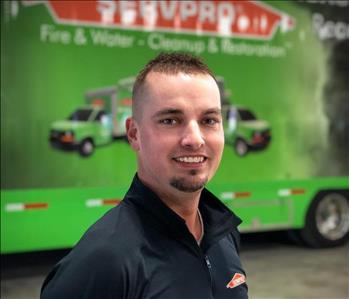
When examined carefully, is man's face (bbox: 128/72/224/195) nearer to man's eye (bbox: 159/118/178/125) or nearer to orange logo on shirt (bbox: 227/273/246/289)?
man's eye (bbox: 159/118/178/125)

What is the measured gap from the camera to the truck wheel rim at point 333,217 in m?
7.87

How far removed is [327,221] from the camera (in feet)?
26.2

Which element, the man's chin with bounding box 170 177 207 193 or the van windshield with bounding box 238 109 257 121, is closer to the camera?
the man's chin with bounding box 170 177 207 193

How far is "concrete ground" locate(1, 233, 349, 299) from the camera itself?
19.4 ft

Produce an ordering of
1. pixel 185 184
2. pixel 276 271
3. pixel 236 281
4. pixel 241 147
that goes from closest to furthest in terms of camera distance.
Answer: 1. pixel 185 184
2. pixel 236 281
3. pixel 276 271
4. pixel 241 147

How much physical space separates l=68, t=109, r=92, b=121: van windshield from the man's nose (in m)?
4.82

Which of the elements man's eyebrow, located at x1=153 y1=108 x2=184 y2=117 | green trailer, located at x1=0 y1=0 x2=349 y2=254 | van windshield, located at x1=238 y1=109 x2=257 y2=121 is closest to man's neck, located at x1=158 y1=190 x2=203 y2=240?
man's eyebrow, located at x1=153 y1=108 x2=184 y2=117

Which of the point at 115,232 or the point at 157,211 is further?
the point at 157,211

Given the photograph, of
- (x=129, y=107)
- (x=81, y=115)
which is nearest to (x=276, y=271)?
(x=129, y=107)

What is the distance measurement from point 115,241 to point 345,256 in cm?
660

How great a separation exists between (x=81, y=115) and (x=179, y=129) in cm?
487

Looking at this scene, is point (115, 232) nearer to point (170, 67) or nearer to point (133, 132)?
point (133, 132)

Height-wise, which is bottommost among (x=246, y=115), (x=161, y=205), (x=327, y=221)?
(x=327, y=221)

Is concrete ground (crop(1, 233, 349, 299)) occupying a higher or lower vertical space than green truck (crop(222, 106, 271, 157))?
lower
